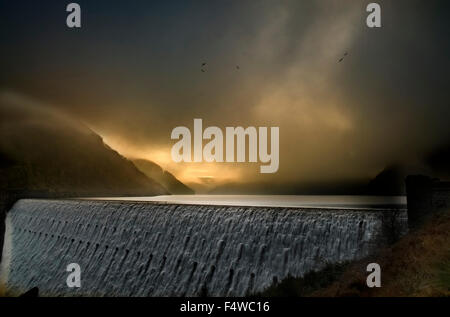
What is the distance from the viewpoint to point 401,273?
16.1 meters

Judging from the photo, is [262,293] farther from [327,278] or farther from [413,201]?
[413,201]

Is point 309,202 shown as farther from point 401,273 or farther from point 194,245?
point 401,273

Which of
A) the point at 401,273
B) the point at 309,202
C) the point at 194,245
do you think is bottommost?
the point at 401,273

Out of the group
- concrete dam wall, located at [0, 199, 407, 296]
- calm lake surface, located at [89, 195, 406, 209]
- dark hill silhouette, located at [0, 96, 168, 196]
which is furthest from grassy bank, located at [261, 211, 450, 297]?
dark hill silhouette, located at [0, 96, 168, 196]

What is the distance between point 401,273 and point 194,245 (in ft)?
41.9

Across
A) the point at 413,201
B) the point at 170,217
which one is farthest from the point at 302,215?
the point at 170,217

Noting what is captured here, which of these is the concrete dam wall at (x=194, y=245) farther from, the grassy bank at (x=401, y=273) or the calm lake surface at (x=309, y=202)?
the calm lake surface at (x=309, y=202)

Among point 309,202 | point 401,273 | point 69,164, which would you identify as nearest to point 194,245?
point 401,273

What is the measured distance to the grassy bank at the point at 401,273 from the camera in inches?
585

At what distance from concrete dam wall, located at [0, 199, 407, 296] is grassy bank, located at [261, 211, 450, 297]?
72 cm

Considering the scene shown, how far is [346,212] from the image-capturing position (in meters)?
20.5

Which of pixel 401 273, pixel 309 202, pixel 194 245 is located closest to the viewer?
pixel 401 273

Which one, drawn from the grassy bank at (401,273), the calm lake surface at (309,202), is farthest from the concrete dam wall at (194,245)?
the calm lake surface at (309,202)

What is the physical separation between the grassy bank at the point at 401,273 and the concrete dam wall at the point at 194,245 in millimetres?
719
